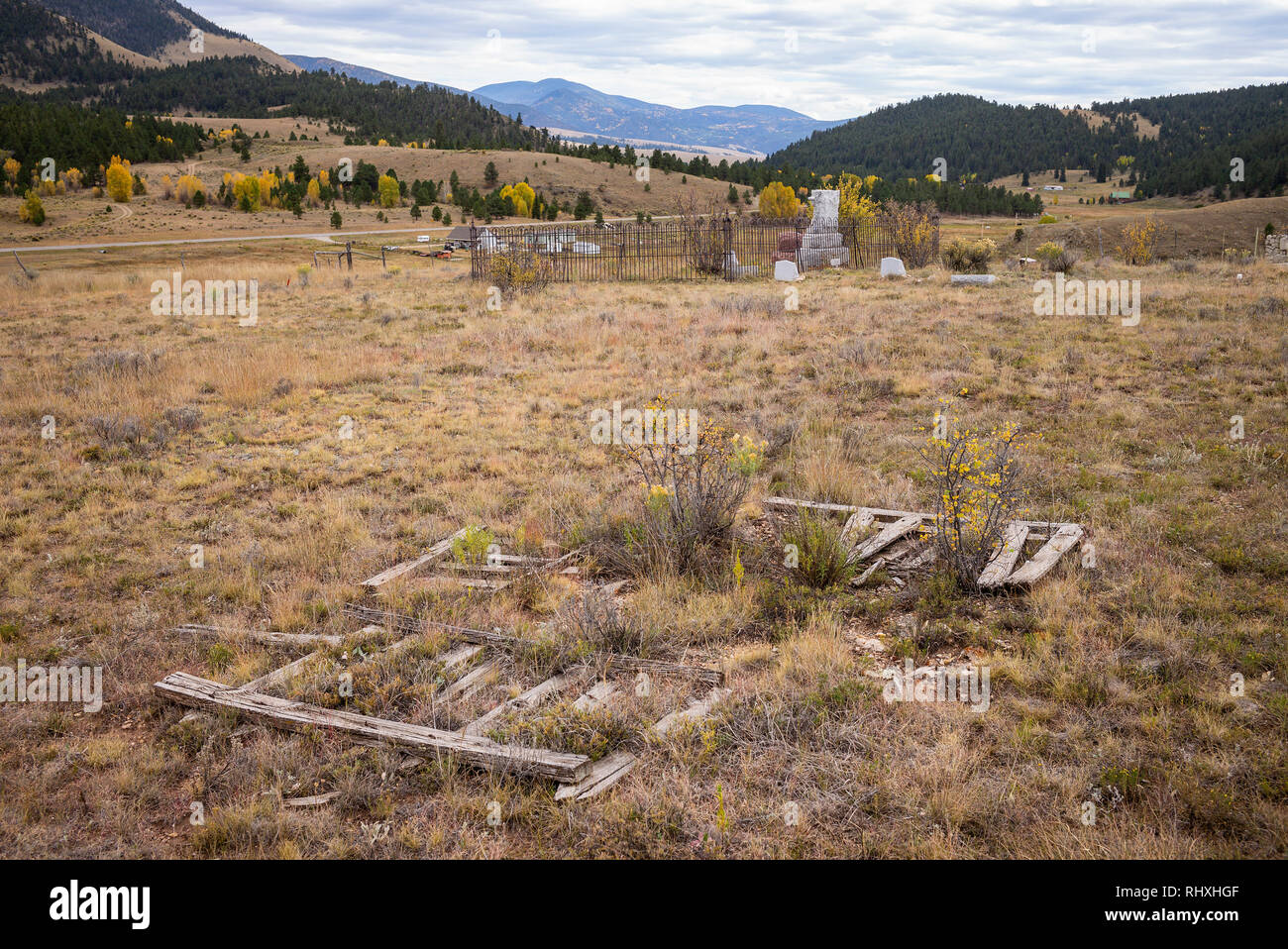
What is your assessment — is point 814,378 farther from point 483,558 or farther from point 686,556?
point 483,558

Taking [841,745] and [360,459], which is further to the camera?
[360,459]

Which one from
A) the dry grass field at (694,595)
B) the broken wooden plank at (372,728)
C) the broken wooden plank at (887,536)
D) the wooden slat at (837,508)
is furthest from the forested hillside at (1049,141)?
the broken wooden plank at (372,728)

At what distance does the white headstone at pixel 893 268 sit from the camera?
24841 millimetres

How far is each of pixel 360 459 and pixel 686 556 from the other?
17.0 feet

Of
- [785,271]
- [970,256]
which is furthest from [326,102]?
[970,256]

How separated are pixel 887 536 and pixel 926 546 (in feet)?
1.22

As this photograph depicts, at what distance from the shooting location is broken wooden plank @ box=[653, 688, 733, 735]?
4.36 m

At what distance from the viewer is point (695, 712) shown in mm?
4516

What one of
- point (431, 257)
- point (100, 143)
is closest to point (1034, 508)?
point (431, 257)

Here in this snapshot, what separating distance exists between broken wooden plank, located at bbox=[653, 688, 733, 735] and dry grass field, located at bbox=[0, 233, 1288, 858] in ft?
0.26

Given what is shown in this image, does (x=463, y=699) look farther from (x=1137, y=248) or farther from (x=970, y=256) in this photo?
(x=1137, y=248)

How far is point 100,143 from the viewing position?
8725 centimetres

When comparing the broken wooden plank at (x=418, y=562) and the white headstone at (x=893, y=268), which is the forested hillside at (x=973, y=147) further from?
the broken wooden plank at (x=418, y=562)

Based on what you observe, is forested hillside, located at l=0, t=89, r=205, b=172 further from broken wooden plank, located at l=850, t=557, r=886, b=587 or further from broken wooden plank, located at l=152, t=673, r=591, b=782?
broken wooden plank, located at l=850, t=557, r=886, b=587
